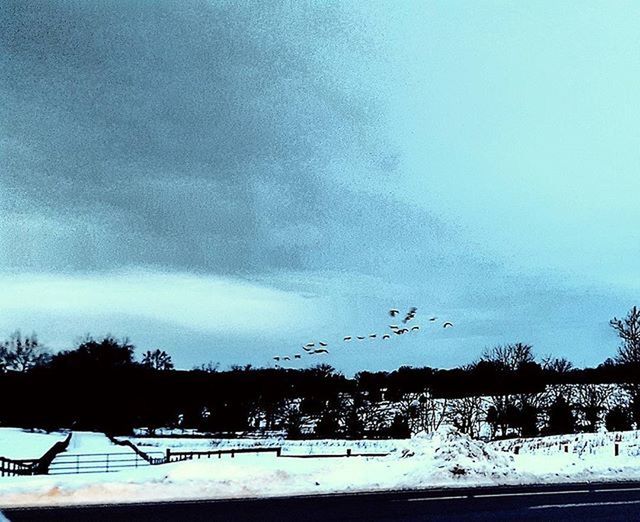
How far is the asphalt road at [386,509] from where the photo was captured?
13789 millimetres

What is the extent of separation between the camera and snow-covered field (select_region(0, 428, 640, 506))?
17.2 m

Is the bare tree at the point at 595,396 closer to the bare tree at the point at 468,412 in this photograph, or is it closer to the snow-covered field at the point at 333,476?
the bare tree at the point at 468,412

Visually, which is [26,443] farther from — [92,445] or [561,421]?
[561,421]

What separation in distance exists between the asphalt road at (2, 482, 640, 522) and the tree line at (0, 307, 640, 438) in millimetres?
44797

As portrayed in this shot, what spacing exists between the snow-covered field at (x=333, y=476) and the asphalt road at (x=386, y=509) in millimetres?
1470

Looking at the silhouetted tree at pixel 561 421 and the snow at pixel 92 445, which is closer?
the snow at pixel 92 445

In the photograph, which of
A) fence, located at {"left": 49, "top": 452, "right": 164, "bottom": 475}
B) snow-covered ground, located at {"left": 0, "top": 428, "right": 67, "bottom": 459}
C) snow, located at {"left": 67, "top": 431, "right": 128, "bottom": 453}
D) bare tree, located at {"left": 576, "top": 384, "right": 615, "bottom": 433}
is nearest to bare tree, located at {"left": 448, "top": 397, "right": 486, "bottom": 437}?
bare tree, located at {"left": 576, "top": 384, "right": 615, "bottom": 433}

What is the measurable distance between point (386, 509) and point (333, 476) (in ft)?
18.3

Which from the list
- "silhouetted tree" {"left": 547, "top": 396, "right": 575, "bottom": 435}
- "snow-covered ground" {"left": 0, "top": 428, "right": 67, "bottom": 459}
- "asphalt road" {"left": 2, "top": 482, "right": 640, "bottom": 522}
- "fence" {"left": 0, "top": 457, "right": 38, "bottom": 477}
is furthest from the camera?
"silhouetted tree" {"left": 547, "top": 396, "right": 575, "bottom": 435}

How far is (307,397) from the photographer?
74.9 metres

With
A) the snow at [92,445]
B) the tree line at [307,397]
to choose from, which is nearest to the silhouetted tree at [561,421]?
the tree line at [307,397]

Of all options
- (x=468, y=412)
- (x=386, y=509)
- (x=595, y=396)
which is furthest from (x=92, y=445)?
(x=595, y=396)

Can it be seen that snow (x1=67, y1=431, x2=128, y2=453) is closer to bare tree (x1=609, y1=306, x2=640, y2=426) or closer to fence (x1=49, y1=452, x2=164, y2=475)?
fence (x1=49, y1=452, x2=164, y2=475)

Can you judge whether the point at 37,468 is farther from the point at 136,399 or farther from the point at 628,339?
the point at 136,399
